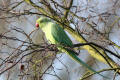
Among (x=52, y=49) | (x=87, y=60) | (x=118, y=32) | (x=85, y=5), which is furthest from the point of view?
(x=87, y=60)

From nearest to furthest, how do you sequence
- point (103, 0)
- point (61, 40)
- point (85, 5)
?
1. point (61, 40)
2. point (85, 5)
3. point (103, 0)

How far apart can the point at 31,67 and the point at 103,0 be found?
4.61m

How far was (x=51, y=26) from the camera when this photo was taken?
455 cm

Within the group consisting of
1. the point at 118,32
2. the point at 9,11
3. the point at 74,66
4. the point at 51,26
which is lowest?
the point at 74,66

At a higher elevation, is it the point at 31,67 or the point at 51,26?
the point at 51,26

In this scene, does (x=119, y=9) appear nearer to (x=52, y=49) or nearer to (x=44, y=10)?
(x=44, y=10)

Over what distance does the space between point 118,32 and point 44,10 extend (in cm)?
184

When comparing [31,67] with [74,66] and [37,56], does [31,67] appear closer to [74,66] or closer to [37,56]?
[37,56]

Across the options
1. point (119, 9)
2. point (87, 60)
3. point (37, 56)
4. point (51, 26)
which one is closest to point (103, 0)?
point (119, 9)

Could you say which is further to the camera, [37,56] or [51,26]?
[51,26]

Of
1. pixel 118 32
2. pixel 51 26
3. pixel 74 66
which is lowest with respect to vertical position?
pixel 74 66

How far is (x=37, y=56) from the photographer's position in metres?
3.36

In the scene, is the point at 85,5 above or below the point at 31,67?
above

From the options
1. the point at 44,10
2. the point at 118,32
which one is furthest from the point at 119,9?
the point at 44,10
